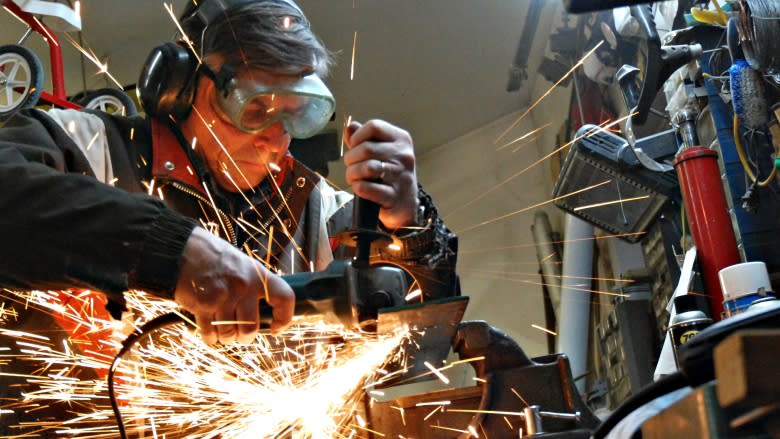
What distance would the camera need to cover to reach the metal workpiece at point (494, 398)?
62.6 inches

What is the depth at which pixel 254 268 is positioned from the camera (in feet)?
4.86

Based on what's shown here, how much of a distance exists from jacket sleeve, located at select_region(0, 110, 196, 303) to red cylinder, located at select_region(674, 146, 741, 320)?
3.87 ft

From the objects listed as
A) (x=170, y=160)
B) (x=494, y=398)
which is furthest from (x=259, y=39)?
(x=494, y=398)

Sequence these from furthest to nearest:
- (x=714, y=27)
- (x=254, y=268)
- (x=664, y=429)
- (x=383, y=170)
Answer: (x=714, y=27)
(x=383, y=170)
(x=254, y=268)
(x=664, y=429)

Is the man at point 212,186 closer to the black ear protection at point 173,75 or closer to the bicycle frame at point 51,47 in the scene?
the black ear protection at point 173,75

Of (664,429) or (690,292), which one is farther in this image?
(690,292)

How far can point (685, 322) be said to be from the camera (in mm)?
1793

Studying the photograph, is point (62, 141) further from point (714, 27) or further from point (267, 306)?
point (714, 27)

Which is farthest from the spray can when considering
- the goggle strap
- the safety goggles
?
the goggle strap

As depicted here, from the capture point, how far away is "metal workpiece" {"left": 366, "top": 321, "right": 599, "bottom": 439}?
62.6 inches

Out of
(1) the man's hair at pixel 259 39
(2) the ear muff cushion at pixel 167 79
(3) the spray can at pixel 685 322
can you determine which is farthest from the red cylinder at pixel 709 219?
(2) the ear muff cushion at pixel 167 79

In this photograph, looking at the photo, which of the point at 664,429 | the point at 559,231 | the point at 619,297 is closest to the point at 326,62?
the point at 619,297

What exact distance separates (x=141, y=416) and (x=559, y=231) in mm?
3136

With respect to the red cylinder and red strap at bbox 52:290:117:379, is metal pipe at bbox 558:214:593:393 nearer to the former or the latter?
the red cylinder
